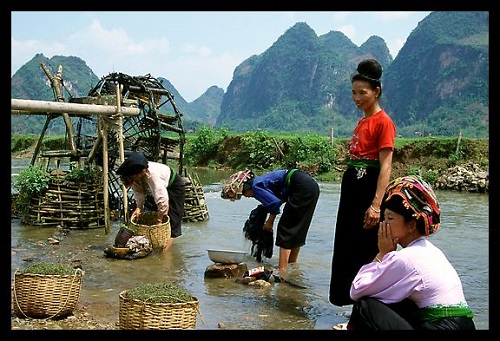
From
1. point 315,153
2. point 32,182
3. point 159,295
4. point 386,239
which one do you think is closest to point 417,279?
point 386,239

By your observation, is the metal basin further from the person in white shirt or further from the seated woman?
the seated woman

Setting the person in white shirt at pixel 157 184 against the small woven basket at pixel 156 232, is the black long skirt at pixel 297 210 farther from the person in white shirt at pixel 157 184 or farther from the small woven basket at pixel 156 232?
the small woven basket at pixel 156 232

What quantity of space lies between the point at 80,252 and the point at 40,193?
6.89 feet

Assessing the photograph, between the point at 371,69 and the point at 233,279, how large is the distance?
3011 mm

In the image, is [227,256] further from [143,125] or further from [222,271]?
[143,125]

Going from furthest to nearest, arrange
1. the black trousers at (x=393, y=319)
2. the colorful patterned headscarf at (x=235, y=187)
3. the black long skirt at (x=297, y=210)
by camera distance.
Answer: the black long skirt at (x=297, y=210)
the colorful patterned headscarf at (x=235, y=187)
the black trousers at (x=393, y=319)

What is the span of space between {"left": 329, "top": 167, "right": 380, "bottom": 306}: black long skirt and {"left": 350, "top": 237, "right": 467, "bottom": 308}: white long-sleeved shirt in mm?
1642

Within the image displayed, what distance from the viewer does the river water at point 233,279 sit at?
5141 mm

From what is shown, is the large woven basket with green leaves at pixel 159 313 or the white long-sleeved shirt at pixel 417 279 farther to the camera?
the large woven basket with green leaves at pixel 159 313

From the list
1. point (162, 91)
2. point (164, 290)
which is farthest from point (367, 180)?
point (162, 91)

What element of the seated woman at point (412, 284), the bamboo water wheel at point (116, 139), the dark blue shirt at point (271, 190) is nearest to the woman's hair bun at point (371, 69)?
the seated woman at point (412, 284)

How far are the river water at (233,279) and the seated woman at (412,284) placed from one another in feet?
6.78

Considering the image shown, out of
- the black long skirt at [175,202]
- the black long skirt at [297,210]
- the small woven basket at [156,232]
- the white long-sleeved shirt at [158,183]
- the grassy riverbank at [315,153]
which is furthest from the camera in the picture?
the grassy riverbank at [315,153]
